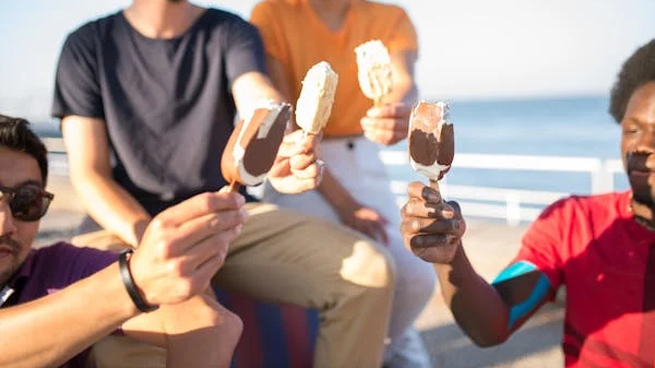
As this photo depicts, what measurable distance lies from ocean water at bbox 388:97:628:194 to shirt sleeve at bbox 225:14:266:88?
13.9ft

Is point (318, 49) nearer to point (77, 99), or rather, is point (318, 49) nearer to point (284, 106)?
point (77, 99)

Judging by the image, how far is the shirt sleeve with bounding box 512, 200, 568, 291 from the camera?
197 cm

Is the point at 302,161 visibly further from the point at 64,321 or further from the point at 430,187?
the point at 64,321

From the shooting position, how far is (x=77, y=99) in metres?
2.38

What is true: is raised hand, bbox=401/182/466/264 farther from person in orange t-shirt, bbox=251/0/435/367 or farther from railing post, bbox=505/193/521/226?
railing post, bbox=505/193/521/226

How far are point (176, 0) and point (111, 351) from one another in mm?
1207

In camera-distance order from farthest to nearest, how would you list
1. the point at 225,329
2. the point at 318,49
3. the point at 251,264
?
the point at 318,49 → the point at 251,264 → the point at 225,329

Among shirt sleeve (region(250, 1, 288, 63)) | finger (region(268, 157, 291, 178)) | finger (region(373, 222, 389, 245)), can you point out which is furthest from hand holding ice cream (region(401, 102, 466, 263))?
shirt sleeve (region(250, 1, 288, 63))

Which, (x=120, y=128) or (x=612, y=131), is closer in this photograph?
(x=120, y=128)

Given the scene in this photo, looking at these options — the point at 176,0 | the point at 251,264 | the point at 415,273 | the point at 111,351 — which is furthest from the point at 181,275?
the point at 415,273

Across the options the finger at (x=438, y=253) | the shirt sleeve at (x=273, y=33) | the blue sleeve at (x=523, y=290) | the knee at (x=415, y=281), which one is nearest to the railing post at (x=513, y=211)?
the knee at (x=415, y=281)

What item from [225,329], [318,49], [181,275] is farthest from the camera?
[318,49]

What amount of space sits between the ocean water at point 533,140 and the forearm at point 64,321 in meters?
5.38

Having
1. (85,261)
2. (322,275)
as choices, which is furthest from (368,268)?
(85,261)
